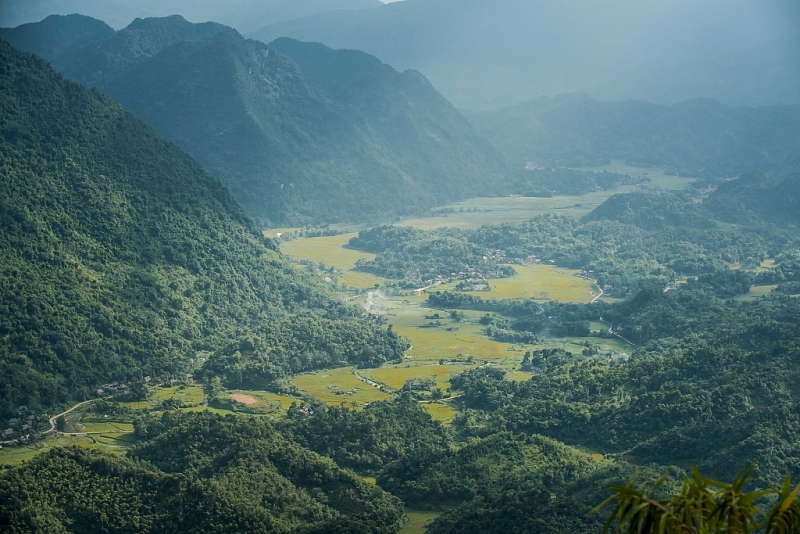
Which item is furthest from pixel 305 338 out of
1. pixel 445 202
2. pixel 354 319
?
pixel 445 202

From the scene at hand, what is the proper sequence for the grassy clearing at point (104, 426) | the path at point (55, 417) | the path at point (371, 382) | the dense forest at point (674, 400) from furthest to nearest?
the path at point (371, 382) < the grassy clearing at point (104, 426) < the path at point (55, 417) < the dense forest at point (674, 400)

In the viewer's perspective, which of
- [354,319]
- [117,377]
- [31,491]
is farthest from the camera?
[354,319]

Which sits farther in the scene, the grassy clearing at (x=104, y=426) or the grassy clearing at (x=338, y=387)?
the grassy clearing at (x=338, y=387)

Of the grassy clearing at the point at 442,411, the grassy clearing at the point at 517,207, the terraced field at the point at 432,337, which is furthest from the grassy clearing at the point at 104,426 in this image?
the grassy clearing at the point at 517,207

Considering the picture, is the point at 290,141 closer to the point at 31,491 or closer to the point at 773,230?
the point at 773,230

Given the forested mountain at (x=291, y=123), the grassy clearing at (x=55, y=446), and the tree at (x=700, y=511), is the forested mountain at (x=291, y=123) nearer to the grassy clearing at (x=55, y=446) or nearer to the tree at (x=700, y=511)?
the grassy clearing at (x=55, y=446)

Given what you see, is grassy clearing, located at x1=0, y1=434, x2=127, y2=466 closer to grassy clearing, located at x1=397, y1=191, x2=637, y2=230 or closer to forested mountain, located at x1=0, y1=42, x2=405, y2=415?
forested mountain, located at x1=0, y1=42, x2=405, y2=415
